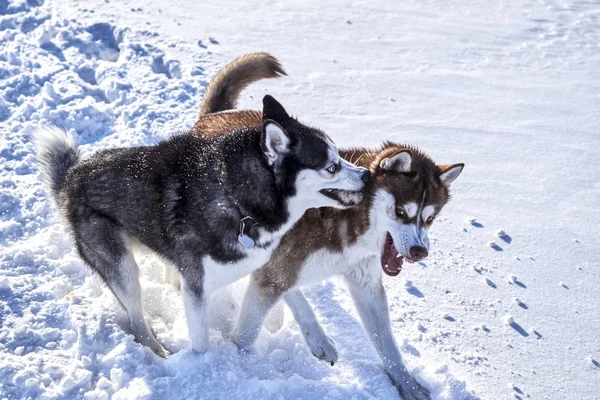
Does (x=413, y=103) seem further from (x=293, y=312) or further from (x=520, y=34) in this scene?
(x=293, y=312)

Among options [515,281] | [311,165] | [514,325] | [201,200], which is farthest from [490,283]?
[201,200]

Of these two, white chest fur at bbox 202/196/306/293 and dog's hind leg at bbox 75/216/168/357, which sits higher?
white chest fur at bbox 202/196/306/293

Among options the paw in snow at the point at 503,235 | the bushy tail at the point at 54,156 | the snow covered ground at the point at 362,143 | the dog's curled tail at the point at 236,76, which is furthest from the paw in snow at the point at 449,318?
the bushy tail at the point at 54,156

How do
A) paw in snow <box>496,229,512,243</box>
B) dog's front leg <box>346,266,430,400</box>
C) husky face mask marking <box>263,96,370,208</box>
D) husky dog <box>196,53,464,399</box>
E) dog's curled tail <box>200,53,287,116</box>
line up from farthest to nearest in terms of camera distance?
paw in snow <box>496,229,512,243</box>
dog's curled tail <box>200,53,287,116</box>
dog's front leg <box>346,266,430,400</box>
husky dog <box>196,53,464,399</box>
husky face mask marking <box>263,96,370,208</box>

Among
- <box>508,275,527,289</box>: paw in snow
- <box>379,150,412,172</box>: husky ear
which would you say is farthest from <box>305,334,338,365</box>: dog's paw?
<box>508,275,527,289</box>: paw in snow

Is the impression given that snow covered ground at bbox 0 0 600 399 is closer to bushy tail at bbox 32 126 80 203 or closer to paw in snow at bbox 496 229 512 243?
paw in snow at bbox 496 229 512 243

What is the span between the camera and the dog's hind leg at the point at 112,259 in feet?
12.9

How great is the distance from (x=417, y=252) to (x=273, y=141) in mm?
1072

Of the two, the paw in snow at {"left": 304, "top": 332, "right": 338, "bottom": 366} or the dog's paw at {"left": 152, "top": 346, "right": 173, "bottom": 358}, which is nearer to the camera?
the dog's paw at {"left": 152, "top": 346, "right": 173, "bottom": 358}

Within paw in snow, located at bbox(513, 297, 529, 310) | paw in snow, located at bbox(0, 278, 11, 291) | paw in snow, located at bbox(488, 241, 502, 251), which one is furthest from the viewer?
paw in snow, located at bbox(488, 241, 502, 251)

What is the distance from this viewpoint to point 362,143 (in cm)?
666

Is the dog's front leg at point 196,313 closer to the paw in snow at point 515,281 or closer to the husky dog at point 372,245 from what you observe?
the husky dog at point 372,245

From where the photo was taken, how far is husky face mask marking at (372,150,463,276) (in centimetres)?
384

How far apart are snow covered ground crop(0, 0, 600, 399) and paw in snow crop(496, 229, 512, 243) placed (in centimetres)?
1
